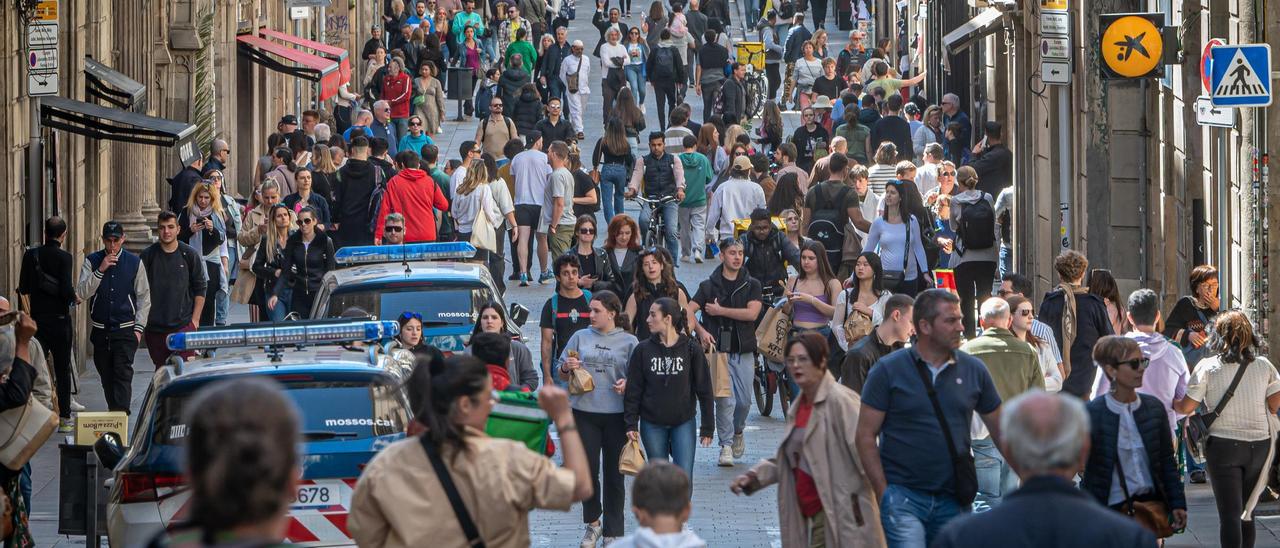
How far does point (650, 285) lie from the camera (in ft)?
47.0

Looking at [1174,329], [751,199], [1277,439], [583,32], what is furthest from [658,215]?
[583,32]

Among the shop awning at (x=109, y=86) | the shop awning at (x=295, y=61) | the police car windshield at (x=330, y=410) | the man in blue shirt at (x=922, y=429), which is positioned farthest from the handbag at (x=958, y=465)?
the shop awning at (x=295, y=61)

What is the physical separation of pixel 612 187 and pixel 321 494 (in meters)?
16.4

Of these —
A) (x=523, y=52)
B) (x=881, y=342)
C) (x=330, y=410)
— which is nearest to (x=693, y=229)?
(x=523, y=52)

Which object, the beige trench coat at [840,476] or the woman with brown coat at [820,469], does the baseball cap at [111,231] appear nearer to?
the woman with brown coat at [820,469]

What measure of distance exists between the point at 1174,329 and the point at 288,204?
10.4 m

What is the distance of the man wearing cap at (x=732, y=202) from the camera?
22.0m

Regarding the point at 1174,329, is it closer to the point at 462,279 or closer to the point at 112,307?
the point at 462,279

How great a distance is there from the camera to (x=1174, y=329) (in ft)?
43.2

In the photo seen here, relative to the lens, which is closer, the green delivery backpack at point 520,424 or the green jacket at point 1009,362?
the green delivery backpack at point 520,424

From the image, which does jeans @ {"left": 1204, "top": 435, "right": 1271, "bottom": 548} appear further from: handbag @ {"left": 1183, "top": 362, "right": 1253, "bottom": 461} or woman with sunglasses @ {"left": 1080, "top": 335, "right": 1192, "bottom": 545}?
woman with sunglasses @ {"left": 1080, "top": 335, "right": 1192, "bottom": 545}

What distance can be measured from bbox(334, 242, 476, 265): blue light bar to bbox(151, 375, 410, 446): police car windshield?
6289mm

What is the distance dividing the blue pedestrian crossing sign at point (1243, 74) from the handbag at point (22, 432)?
23.1 feet

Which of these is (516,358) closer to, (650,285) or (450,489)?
(650,285)
